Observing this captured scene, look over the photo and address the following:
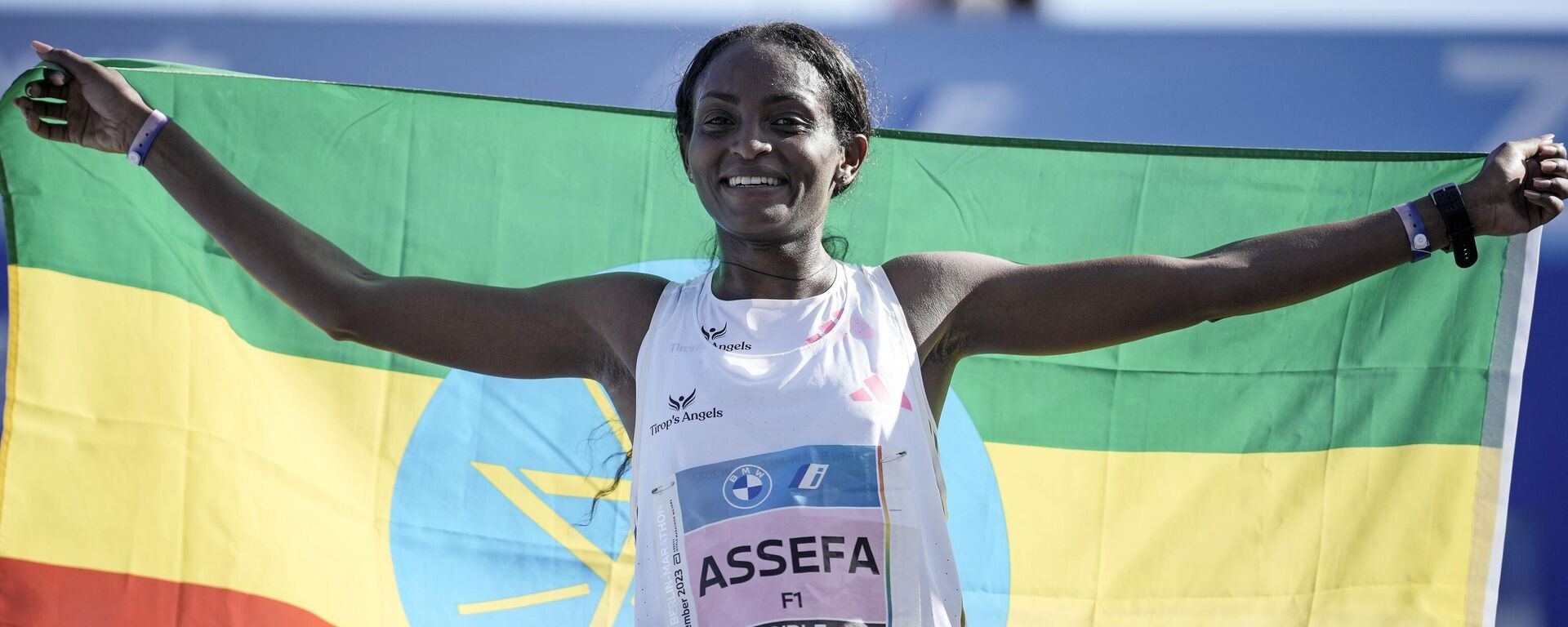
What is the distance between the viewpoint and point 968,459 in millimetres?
3693

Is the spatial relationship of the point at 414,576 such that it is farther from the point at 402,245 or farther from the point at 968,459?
the point at 968,459

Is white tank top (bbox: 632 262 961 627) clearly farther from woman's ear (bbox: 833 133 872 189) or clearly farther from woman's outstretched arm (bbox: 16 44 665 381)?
woman's ear (bbox: 833 133 872 189)

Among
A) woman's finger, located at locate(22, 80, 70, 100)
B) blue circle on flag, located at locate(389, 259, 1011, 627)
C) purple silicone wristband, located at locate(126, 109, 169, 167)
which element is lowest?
blue circle on flag, located at locate(389, 259, 1011, 627)

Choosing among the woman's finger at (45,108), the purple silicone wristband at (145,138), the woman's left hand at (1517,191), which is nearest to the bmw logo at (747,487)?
the purple silicone wristband at (145,138)

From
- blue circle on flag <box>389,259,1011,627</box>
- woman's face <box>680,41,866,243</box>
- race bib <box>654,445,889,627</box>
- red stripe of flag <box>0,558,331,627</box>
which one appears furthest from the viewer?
blue circle on flag <box>389,259,1011,627</box>

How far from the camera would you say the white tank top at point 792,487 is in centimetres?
214

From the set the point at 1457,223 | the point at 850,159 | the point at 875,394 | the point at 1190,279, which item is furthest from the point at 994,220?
the point at 875,394

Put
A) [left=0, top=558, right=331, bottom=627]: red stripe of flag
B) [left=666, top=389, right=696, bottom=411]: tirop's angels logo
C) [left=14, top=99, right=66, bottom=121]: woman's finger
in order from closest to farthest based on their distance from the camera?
[left=666, top=389, right=696, bottom=411]: tirop's angels logo < [left=14, top=99, right=66, bottom=121]: woman's finger < [left=0, top=558, right=331, bottom=627]: red stripe of flag

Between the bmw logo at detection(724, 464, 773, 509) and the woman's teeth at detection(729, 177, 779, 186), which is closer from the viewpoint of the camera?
the bmw logo at detection(724, 464, 773, 509)

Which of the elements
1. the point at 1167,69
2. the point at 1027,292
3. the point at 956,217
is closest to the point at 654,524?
the point at 1027,292

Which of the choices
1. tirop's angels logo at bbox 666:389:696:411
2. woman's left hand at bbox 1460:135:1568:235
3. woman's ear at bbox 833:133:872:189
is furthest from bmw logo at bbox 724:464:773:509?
woman's left hand at bbox 1460:135:1568:235

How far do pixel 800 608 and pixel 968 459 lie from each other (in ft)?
5.42

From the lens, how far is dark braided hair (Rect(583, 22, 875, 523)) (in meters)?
2.49

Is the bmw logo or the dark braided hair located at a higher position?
the dark braided hair
